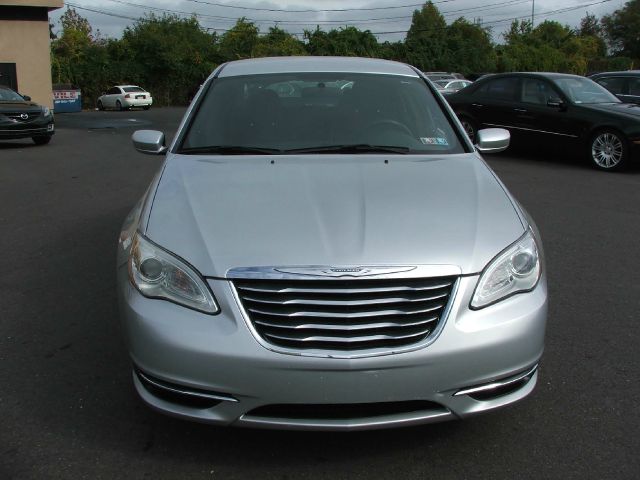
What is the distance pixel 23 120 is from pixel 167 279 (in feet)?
44.9

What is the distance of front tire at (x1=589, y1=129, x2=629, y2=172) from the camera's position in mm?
11250

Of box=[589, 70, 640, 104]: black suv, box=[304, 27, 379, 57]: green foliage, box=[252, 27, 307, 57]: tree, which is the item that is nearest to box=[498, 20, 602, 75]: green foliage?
box=[304, 27, 379, 57]: green foliage

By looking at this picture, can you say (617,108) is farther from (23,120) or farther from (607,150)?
(23,120)

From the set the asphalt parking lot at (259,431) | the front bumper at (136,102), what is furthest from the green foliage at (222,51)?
the asphalt parking lot at (259,431)

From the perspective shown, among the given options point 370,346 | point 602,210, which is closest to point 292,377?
point 370,346

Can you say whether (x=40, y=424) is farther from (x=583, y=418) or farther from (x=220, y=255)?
(x=583, y=418)

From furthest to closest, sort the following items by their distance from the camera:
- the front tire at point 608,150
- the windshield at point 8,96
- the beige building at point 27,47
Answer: the beige building at point 27,47 → the windshield at point 8,96 → the front tire at point 608,150

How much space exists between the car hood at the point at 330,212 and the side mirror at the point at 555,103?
8.88 m

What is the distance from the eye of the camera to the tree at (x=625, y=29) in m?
87.6

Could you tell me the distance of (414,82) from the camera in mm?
4547

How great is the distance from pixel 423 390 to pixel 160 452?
1.15 meters

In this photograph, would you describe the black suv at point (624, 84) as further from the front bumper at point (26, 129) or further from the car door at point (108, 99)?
the car door at point (108, 99)

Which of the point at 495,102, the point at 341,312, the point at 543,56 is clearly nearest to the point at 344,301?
the point at 341,312

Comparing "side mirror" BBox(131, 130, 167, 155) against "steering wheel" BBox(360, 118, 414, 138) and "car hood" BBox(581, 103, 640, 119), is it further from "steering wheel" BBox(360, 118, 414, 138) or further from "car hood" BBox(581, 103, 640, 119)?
"car hood" BBox(581, 103, 640, 119)
